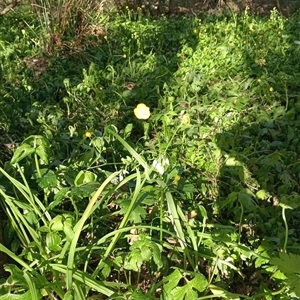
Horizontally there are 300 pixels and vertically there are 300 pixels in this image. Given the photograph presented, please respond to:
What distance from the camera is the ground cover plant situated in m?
1.55

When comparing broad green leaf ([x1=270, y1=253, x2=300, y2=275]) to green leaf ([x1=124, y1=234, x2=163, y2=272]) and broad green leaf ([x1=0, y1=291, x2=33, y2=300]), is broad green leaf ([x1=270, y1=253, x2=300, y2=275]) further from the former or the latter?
broad green leaf ([x1=0, y1=291, x2=33, y2=300])

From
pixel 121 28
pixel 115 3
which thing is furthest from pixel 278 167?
pixel 115 3

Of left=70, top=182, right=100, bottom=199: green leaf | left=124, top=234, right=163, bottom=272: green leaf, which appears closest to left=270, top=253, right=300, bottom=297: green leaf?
left=124, top=234, right=163, bottom=272: green leaf

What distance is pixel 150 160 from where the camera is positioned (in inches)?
95.9

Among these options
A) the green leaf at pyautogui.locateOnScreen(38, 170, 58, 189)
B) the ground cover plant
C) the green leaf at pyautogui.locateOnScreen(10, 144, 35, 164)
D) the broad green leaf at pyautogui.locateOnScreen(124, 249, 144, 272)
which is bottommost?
the ground cover plant

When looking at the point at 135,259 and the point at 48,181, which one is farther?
the point at 48,181

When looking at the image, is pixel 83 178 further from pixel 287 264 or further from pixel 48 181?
pixel 287 264

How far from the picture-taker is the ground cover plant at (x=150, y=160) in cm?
155

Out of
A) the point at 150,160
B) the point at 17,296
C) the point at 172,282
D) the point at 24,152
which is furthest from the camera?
the point at 150,160

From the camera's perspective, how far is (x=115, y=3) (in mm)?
5898

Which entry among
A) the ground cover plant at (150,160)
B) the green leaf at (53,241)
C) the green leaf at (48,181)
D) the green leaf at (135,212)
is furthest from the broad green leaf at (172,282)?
the green leaf at (48,181)

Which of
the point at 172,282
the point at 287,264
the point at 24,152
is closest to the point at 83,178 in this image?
the point at 24,152

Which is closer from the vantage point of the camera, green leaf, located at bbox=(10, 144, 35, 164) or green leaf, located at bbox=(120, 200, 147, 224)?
green leaf, located at bbox=(120, 200, 147, 224)

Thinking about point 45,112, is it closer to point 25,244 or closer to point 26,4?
point 25,244
